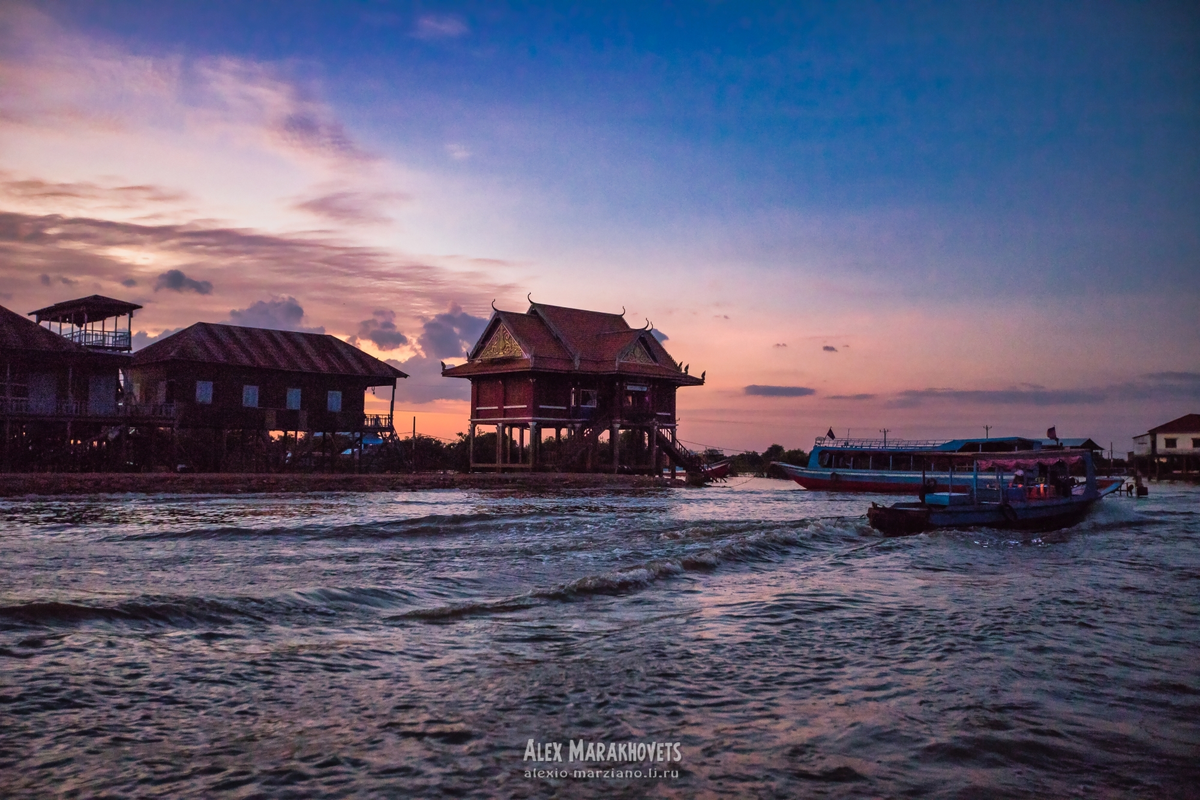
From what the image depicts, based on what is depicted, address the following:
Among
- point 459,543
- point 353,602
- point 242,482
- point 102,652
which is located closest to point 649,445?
point 242,482

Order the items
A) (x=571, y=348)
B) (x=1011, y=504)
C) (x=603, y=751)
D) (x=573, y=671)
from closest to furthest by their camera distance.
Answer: (x=603, y=751) → (x=573, y=671) → (x=1011, y=504) → (x=571, y=348)

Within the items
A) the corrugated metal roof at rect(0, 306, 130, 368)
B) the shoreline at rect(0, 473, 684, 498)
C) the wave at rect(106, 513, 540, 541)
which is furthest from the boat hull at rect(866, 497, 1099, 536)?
the corrugated metal roof at rect(0, 306, 130, 368)

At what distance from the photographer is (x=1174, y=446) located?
235 feet

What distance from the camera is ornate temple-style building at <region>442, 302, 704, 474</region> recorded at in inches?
1555

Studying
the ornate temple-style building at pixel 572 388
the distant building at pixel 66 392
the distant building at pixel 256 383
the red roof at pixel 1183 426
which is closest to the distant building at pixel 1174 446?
the red roof at pixel 1183 426

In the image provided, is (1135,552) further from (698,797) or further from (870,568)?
(698,797)

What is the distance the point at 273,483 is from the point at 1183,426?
240ft

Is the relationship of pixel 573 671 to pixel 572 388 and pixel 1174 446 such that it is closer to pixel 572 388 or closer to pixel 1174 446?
pixel 572 388

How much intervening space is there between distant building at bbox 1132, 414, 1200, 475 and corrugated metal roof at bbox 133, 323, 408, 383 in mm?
62318

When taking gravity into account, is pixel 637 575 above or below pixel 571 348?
below

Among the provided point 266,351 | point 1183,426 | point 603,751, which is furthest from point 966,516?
point 1183,426

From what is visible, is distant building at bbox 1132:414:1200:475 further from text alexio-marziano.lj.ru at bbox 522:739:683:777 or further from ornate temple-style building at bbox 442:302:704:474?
text alexio-marziano.lj.ru at bbox 522:739:683:777

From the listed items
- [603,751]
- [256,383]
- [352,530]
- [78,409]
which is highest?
[256,383]

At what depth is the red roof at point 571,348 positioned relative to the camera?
1550 inches
